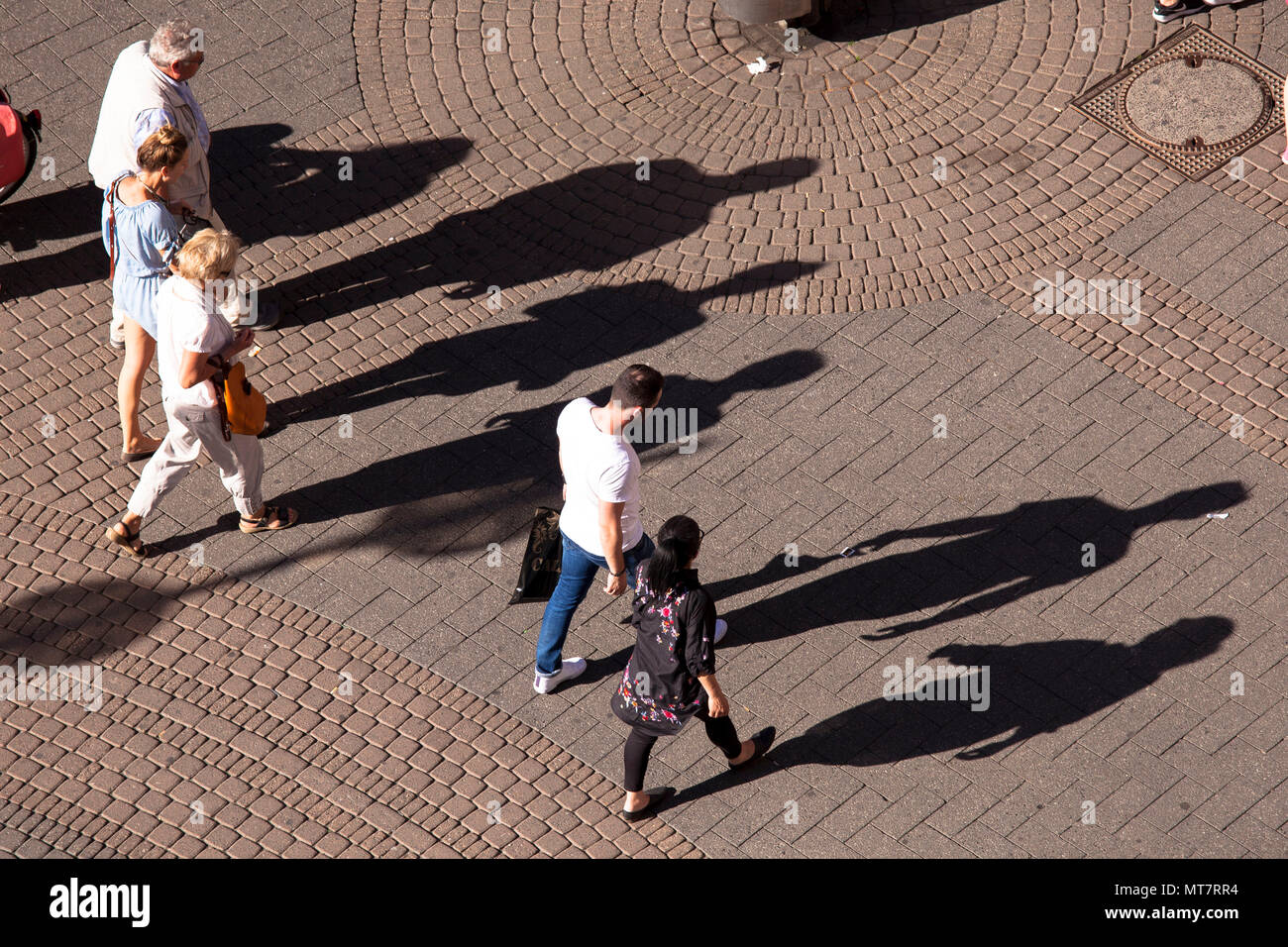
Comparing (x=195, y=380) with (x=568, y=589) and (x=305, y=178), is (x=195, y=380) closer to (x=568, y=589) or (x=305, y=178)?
(x=568, y=589)

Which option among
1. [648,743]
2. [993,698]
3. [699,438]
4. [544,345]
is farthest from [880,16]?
[648,743]

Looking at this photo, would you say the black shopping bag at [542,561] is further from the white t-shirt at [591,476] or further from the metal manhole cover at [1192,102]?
the metal manhole cover at [1192,102]

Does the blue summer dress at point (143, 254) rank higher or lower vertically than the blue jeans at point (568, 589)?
higher

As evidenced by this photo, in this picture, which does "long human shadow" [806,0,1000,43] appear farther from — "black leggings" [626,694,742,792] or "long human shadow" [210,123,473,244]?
"black leggings" [626,694,742,792]

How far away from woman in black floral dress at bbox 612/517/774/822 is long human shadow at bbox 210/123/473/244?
459cm

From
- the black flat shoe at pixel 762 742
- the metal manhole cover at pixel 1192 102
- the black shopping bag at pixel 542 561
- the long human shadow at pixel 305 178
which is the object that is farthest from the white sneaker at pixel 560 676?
the metal manhole cover at pixel 1192 102

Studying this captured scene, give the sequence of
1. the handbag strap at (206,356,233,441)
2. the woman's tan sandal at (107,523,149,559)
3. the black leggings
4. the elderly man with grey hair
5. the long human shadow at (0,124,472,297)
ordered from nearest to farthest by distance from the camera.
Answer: the black leggings
the handbag strap at (206,356,233,441)
the woman's tan sandal at (107,523,149,559)
the elderly man with grey hair
the long human shadow at (0,124,472,297)

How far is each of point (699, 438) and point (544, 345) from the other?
1.25 meters

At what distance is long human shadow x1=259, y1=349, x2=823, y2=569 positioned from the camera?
8.11m

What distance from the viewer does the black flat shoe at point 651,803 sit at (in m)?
6.91

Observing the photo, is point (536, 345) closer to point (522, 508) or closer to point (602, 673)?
point (522, 508)

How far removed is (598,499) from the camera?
6.51m

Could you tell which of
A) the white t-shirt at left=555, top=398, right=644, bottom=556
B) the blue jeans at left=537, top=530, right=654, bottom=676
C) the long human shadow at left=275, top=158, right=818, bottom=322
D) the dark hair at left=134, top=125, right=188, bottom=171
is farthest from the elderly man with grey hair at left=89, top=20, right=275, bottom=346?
the blue jeans at left=537, top=530, right=654, bottom=676

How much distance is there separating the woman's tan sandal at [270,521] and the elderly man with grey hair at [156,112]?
1.68 metres
